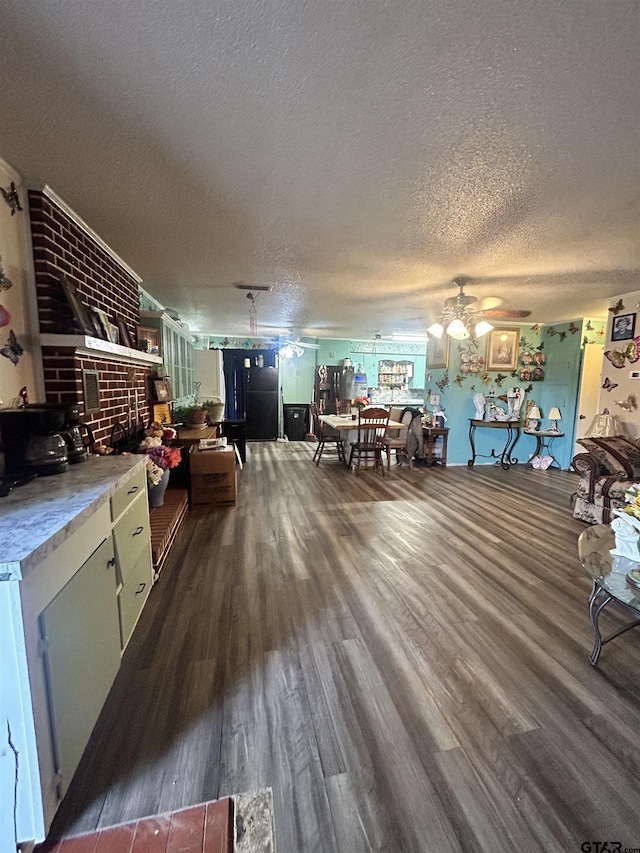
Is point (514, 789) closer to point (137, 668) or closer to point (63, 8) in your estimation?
point (137, 668)

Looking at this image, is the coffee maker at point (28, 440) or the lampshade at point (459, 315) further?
the lampshade at point (459, 315)

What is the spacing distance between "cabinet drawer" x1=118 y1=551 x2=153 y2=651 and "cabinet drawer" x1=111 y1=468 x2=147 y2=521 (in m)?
0.36

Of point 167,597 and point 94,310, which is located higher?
point 94,310

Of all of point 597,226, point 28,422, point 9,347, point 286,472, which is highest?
point 597,226

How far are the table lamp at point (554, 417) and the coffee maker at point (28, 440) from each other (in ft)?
20.4

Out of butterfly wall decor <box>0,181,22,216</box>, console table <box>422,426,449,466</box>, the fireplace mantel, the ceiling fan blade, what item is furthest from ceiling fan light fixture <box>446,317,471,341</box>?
butterfly wall decor <box>0,181,22,216</box>

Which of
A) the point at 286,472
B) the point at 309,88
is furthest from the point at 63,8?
the point at 286,472

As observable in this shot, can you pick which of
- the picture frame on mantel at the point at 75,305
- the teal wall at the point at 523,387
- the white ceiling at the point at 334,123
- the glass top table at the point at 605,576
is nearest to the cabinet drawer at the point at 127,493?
the picture frame on mantel at the point at 75,305

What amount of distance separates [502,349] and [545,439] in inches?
63.7

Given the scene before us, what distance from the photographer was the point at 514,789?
1.13 meters

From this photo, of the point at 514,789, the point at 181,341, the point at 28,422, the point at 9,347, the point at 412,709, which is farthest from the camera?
the point at 181,341

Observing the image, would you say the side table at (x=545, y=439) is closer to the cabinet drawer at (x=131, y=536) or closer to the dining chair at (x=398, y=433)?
the dining chair at (x=398, y=433)

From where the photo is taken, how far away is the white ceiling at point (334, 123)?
3.24 feet

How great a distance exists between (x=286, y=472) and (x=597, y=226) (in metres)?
4.15
